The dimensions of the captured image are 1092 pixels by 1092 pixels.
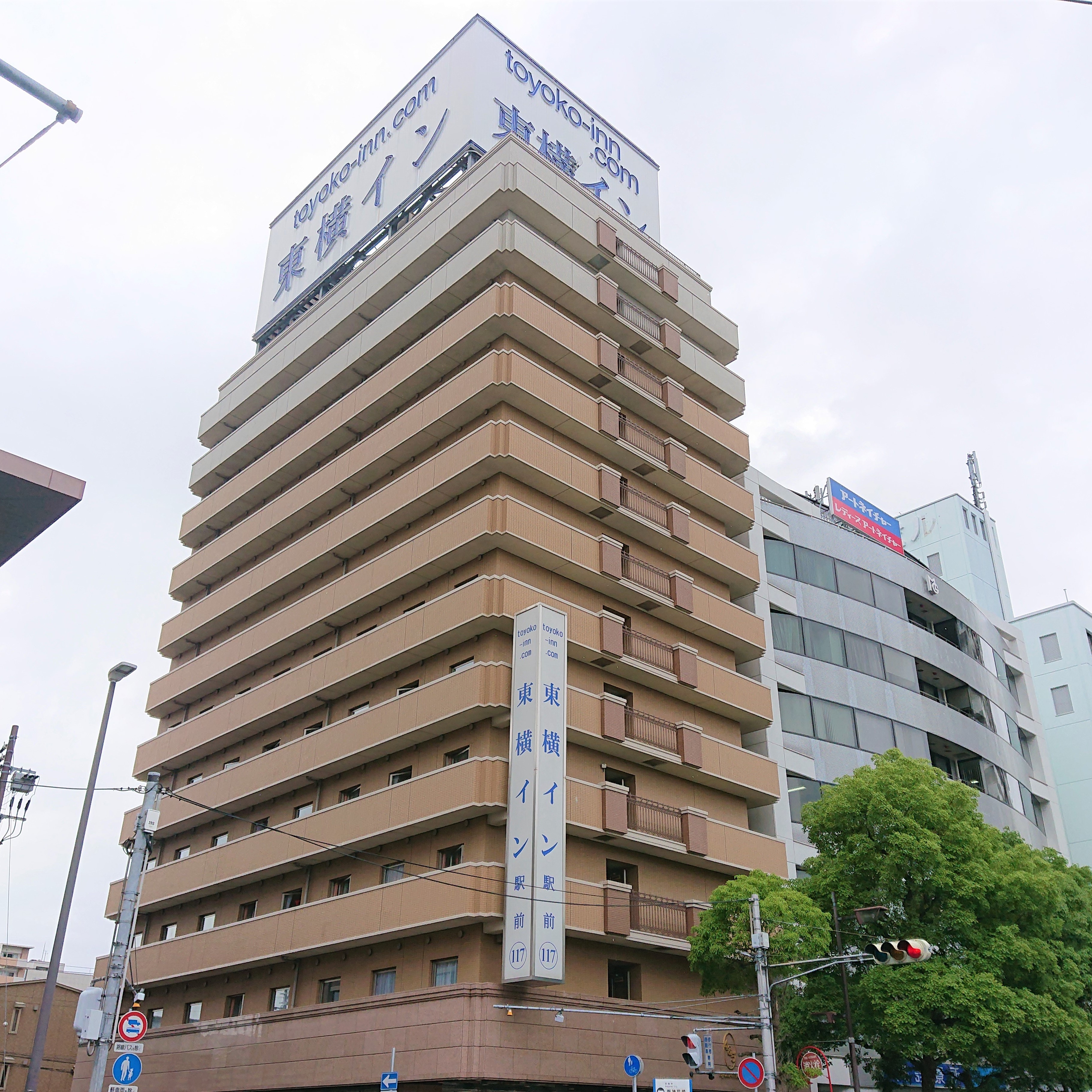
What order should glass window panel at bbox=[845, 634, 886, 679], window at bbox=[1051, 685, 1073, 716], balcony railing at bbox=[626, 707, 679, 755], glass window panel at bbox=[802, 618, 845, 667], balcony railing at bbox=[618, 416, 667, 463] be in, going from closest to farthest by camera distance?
balcony railing at bbox=[626, 707, 679, 755] → balcony railing at bbox=[618, 416, 667, 463] → glass window panel at bbox=[802, 618, 845, 667] → glass window panel at bbox=[845, 634, 886, 679] → window at bbox=[1051, 685, 1073, 716]

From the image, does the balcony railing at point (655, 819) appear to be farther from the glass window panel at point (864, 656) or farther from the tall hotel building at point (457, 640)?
the glass window panel at point (864, 656)

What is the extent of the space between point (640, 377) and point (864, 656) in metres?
17.1

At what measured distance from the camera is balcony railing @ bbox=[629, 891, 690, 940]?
1261 inches

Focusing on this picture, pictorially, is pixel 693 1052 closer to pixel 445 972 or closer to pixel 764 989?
pixel 764 989

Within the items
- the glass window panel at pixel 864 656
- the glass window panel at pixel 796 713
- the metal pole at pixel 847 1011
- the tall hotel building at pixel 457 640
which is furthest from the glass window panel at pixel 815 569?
the metal pole at pixel 847 1011

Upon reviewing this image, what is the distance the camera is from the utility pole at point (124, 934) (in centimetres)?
1983

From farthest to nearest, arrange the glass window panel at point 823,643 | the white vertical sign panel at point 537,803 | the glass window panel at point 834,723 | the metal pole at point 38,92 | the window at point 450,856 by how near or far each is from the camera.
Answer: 1. the glass window panel at point 823,643
2. the glass window panel at point 834,723
3. the window at point 450,856
4. the white vertical sign panel at point 537,803
5. the metal pole at point 38,92

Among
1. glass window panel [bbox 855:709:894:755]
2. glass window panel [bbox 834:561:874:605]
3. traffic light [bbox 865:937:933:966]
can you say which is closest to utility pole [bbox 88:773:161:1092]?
traffic light [bbox 865:937:933:966]

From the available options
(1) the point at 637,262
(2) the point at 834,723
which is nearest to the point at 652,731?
(2) the point at 834,723

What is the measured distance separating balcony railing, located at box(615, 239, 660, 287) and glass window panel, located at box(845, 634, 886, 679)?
18.4 m

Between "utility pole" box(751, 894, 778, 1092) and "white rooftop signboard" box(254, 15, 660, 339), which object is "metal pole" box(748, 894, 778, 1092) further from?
"white rooftop signboard" box(254, 15, 660, 339)

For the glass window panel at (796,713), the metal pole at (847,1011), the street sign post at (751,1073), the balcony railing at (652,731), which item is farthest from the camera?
the glass window panel at (796,713)

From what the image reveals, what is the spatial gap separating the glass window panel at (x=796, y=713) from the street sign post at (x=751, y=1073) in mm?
19648

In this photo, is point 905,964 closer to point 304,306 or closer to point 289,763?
point 289,763
